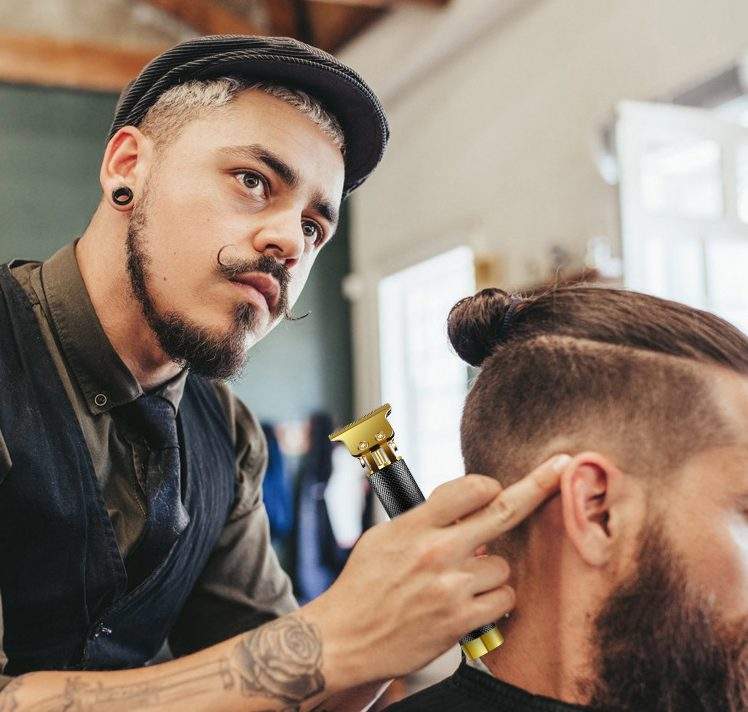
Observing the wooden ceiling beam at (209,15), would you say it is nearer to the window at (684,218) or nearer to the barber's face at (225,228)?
the window at (684,218)

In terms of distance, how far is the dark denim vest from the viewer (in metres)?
1.50

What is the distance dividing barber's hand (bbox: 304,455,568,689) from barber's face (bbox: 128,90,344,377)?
0.56m

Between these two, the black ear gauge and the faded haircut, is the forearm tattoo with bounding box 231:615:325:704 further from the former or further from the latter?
the black ear gauge

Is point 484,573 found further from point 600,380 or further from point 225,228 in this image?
point 225,228

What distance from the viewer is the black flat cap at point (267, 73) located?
1.63 m

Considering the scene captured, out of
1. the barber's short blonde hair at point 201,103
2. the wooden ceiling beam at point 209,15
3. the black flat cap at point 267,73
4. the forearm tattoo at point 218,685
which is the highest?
the wooden ceiling beam at point 209,15

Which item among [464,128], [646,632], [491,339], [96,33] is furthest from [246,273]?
[96,33]

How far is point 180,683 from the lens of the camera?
121cm

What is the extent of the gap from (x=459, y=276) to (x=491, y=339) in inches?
168

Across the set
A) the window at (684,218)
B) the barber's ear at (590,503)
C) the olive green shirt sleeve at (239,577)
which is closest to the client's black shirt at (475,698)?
the barber's ear at (590,503)

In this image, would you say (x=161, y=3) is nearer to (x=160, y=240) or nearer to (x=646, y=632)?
(x=160, y=240)

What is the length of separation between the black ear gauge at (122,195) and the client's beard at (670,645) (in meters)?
1.05

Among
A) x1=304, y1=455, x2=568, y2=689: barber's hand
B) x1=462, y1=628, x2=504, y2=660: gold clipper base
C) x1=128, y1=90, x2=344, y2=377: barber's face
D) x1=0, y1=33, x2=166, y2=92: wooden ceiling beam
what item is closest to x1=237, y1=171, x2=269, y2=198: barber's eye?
x1=128, y1=90, x2=344, y2=377: barber's face

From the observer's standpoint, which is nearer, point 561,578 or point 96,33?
point 561,578
